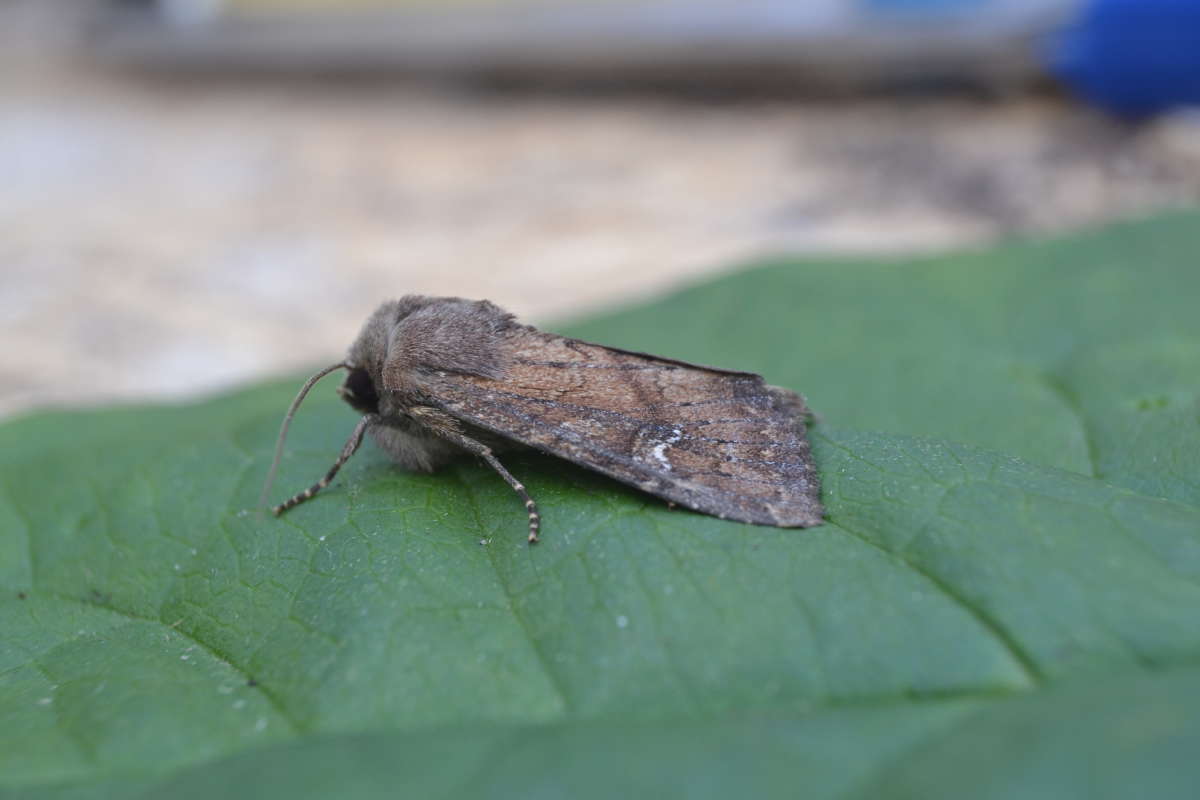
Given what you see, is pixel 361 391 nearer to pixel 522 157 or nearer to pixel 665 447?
pixel 665 447

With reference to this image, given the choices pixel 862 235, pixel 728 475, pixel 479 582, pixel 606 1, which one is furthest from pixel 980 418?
pixel 606 1

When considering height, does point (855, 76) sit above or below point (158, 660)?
above

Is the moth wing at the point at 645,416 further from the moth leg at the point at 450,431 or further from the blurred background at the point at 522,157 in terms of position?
the blurred background at the point at 522,157

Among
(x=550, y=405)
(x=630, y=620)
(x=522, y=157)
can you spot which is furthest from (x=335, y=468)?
(x=522, y=157)

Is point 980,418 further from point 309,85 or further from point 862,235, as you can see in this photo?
point 309,85

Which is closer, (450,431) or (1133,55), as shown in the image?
(450,431)

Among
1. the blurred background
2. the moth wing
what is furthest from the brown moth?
the blurred background
